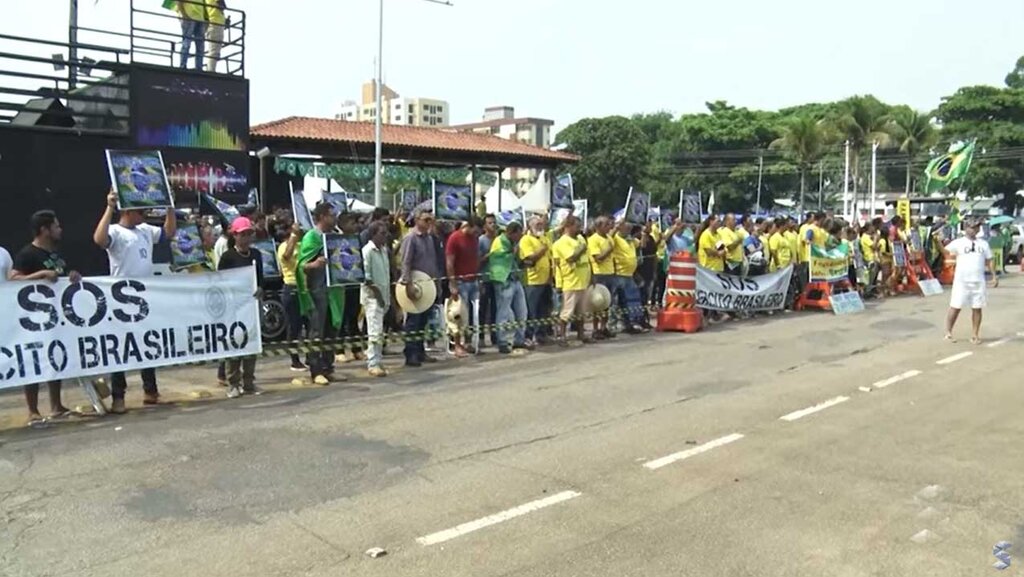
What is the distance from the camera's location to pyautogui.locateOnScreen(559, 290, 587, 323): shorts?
41.5ft

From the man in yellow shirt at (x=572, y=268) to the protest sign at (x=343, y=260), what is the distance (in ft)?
11.2

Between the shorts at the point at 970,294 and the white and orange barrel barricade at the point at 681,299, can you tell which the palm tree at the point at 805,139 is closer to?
the white and orange barrel barricade at the point at 681,299

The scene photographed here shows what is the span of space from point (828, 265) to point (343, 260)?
1085 cm

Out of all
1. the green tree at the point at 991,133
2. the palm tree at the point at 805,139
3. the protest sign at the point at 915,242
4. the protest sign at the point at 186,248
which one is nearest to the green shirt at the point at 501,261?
the protest sign at the point at 186,248

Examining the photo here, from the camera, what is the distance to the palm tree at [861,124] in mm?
50062

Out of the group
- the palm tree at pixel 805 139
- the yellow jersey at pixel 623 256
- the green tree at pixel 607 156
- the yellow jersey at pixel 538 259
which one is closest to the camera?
the yellow jersey at pixel 538 259

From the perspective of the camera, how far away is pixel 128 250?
8.30 metres

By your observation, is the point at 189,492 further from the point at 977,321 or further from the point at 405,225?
the point at 977,321

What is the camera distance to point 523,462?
254 inches

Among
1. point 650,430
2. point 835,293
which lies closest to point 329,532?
point 650,430

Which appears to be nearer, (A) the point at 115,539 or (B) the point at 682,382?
(A) the point at 115,539

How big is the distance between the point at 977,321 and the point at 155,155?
11375 mm

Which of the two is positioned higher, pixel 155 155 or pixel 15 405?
pixel 155 155

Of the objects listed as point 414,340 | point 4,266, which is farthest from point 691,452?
point 4,266
